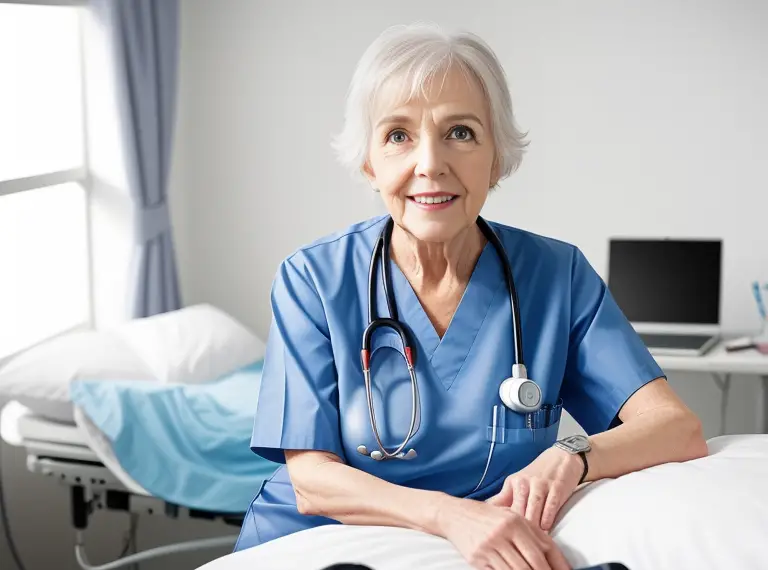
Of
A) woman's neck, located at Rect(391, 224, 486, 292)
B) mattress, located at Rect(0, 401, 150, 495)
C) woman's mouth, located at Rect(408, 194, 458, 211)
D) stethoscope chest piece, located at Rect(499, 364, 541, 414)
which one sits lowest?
mattress, located at Rect(0, 401, 150, 495)

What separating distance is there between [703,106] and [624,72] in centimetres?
27

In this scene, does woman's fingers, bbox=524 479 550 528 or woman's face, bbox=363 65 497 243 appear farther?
woman's face, bbox=363 65 497 243

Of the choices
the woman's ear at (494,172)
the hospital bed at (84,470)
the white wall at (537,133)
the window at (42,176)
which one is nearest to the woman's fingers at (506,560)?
the woman's ear at (494,172)

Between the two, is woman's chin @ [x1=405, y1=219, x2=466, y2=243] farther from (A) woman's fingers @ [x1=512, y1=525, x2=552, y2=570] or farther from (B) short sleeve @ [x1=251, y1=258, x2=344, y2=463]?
(A) woman's fingers @ [x1=512, y1=525, x2=552, y2=570]

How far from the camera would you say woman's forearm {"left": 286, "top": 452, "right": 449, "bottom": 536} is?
1253 mm

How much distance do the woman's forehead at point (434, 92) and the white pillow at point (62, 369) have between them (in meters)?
A: 1.48

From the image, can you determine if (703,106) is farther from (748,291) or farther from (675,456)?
(675,456)

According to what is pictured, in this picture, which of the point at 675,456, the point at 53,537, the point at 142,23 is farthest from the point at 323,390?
the point at 142,23

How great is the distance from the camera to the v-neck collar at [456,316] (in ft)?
4.81

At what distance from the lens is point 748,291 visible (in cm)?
350

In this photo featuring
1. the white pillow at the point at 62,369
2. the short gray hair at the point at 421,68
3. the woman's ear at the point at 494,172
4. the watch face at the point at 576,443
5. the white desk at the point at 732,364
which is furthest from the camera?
the white desk at the point at 732,364

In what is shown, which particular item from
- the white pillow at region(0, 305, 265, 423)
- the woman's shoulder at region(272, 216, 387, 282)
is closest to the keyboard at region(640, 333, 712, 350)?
the white pillow at region(0, 305, 265, 423)

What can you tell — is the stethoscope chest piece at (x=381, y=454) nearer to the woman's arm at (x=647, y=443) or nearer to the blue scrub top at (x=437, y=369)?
the blue scrub top at (x=437, y=369)

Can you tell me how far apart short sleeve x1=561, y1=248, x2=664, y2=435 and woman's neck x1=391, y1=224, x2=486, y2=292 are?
0.49 feet
